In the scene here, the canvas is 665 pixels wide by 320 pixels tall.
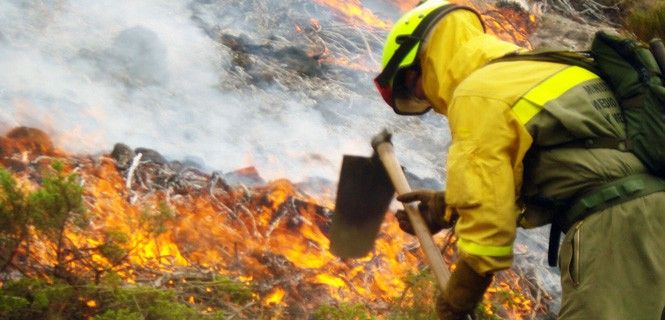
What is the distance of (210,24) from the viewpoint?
19.1 ft

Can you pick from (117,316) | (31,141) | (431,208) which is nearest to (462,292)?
(431,208)

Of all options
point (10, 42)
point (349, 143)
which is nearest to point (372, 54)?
point (349, 143)

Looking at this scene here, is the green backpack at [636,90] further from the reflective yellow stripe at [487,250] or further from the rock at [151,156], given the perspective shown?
the rock at [151,156]

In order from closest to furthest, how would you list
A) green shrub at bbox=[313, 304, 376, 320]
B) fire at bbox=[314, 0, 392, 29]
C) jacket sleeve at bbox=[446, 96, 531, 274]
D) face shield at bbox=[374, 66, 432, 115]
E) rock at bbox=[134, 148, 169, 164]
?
jacket sleeve at bbox=[446, 96, 531, 274] < face shield at bbox=[374, 66, 432, 115] < green shrub at bbox=[313, 304, 376, 320] < rock at bbox=[134, 148, 169, 164] < fire at bbox=[314, 0, 392, 29]

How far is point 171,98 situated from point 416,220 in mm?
2316

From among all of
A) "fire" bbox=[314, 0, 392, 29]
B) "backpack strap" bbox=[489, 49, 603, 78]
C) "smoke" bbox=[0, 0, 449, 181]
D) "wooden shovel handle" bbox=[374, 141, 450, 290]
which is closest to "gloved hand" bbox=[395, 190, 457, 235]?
"wooden shovel handle" bbox=[374, 141, 450, 290]

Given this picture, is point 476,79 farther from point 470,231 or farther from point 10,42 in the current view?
point 10,42

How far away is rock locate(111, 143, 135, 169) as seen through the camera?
4.30m

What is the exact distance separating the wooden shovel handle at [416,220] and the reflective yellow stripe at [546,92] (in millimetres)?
872

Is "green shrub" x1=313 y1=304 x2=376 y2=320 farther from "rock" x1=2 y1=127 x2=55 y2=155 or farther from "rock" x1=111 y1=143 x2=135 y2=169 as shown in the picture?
"rock" x1=2 y1=127 x2=55 y2=155

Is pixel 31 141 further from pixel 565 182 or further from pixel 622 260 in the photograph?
pixel 622 260

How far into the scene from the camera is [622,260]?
2.48m

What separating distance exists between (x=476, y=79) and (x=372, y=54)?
3927 mm

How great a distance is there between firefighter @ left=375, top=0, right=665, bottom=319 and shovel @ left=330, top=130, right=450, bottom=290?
Answer: 117 centimetres
